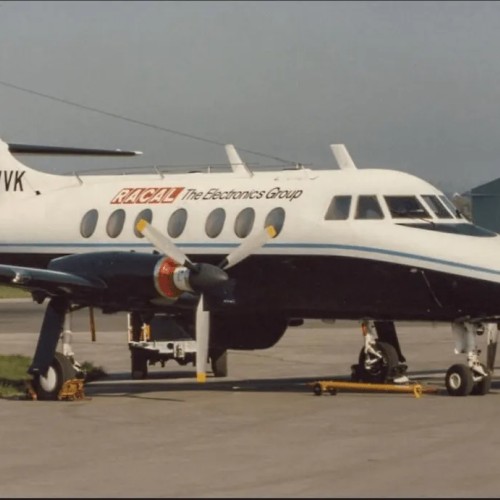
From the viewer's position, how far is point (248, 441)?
53.3 feet

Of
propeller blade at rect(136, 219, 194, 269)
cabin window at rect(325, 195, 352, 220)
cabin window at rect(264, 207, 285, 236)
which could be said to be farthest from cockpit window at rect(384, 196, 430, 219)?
propeller blade at rect(136, 219, 194, 269)

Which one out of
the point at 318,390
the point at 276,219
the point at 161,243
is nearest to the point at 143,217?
the point at 161,243

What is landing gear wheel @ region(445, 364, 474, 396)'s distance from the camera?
20.8 metres

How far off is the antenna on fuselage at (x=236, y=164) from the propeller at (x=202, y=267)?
6.67 feet

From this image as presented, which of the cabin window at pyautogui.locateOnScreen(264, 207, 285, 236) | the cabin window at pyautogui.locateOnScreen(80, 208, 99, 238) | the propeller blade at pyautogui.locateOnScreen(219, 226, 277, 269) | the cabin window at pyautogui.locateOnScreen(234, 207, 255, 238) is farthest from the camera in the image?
the cabin window at pyautogui.locateOnScreen(80, 208, 99, 238)

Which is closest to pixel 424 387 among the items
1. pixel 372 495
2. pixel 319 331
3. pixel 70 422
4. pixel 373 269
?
pixel 373 269

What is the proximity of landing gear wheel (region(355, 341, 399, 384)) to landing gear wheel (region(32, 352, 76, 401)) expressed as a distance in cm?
458

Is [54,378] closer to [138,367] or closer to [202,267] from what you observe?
[202,267]

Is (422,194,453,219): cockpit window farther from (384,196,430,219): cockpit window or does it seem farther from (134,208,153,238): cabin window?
(134,208,153,238): cabin window

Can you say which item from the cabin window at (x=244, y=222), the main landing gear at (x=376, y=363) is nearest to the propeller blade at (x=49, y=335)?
the cabin window at (x=244, y=222)

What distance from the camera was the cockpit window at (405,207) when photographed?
21.2m

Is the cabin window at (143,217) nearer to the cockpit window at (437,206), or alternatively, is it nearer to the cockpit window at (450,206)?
the cockpit window at (437,206)

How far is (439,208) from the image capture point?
21344mm

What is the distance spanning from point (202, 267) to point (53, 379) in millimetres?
3021
